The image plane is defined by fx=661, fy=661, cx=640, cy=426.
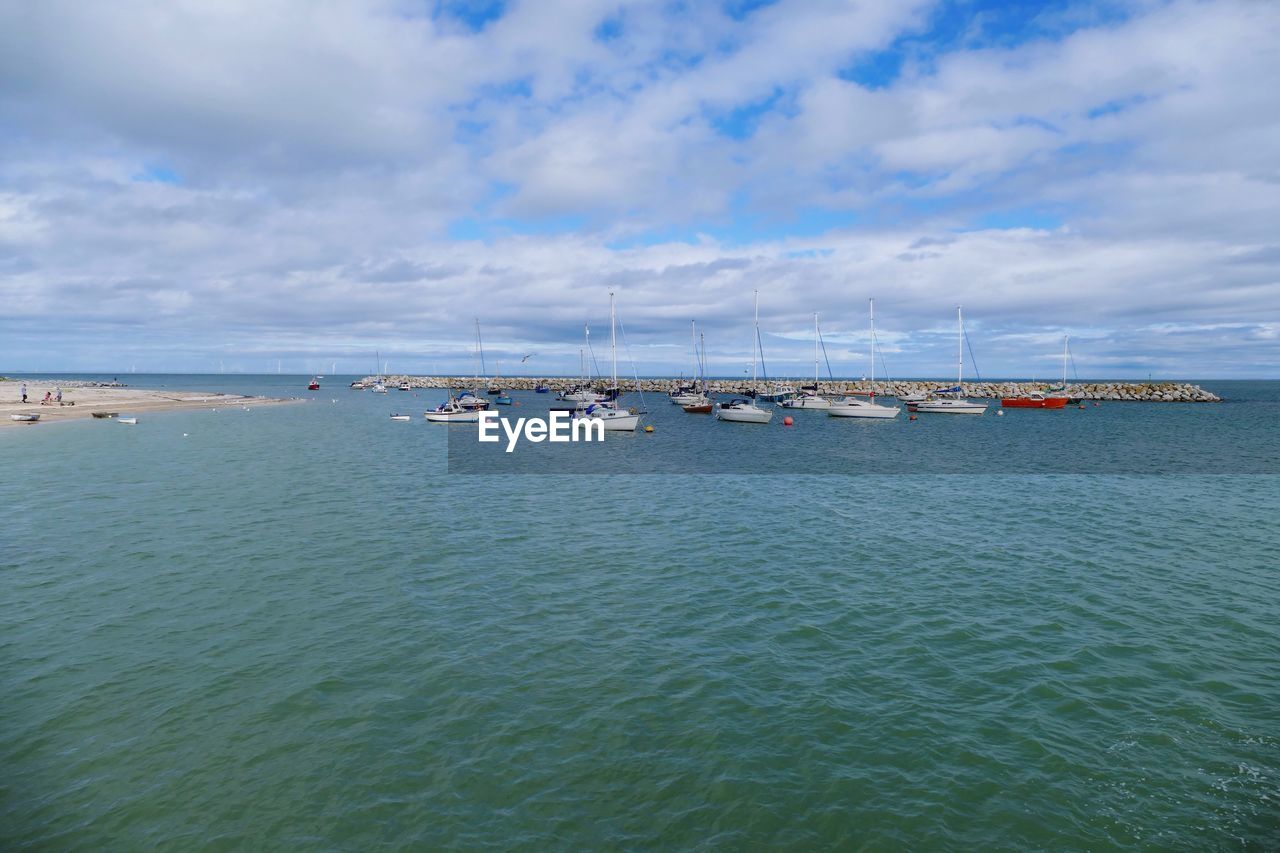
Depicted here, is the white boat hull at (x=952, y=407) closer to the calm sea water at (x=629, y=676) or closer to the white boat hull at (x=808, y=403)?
the white boat hull at (x=808, y=403)

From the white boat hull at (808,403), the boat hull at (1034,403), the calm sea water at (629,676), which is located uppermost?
the white boat hull at (808,403)

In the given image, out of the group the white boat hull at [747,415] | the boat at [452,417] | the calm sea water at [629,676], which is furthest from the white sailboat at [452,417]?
the calm sea water at [629,676]

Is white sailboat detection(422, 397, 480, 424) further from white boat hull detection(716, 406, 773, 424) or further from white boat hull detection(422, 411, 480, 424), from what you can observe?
white boat hull detection(716, 406, 773, 424)

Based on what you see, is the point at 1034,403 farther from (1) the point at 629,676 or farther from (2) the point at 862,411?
(1) the point at 629,676

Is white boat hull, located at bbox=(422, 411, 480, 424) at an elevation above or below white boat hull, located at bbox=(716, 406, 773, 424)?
above

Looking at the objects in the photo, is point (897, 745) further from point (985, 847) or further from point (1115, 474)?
point (1115, 474)

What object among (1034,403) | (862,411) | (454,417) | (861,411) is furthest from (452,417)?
(1034,403)

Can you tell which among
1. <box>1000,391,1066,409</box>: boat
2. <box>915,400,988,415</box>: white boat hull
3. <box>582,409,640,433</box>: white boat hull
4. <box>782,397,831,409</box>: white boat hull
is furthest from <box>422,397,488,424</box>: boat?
<box>1000,391,1066,409</box>: boat
